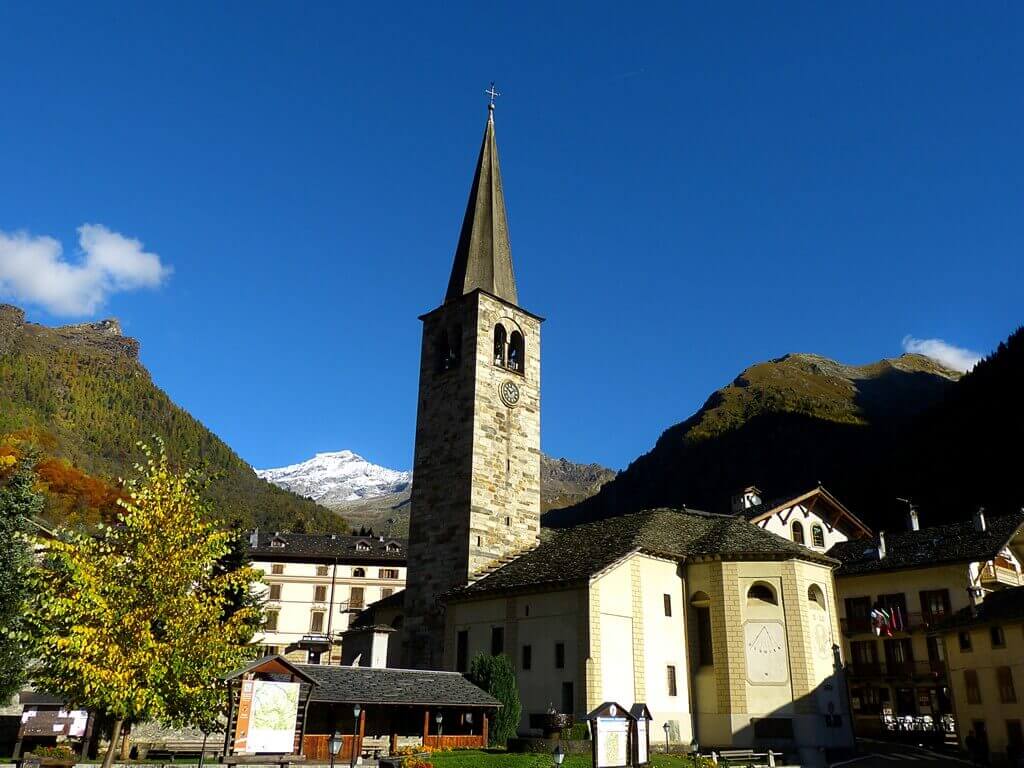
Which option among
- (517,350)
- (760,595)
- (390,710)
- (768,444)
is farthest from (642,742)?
(768,444)

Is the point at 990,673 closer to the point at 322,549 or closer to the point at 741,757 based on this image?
the point at 741,757

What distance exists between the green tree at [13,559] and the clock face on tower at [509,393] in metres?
23.2

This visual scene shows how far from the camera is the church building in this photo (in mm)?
32531

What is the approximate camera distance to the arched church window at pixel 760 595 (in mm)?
33969

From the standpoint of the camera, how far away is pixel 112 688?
17688mm

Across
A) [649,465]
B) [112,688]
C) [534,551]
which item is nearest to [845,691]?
[534,551]

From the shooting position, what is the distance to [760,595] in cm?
3450

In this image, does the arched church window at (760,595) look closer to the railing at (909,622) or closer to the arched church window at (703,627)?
the arched church window at (703,627)

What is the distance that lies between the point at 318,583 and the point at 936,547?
49.9 meters

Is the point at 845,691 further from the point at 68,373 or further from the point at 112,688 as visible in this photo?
the point at 68,373

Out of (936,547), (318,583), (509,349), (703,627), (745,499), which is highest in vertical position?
(509,349)

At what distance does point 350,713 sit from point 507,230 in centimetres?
3197

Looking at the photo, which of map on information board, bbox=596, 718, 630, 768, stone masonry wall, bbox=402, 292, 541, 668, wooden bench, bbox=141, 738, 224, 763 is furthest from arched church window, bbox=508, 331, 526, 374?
map on information board, bbox=596, 718, 630, 768

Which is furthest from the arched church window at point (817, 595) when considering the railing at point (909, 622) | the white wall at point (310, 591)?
the white wall at point (310, 591)
